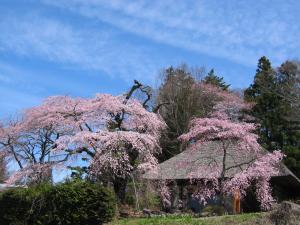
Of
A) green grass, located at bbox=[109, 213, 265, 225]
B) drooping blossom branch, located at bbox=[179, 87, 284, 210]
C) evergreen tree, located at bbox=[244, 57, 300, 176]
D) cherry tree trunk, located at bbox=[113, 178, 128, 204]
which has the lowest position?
green grass, located at bbox=[109, 213, 265, 225]

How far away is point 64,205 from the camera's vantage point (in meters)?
18.2

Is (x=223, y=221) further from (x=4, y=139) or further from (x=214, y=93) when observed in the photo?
(x=214, y=93)

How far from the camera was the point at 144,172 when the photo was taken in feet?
73.7

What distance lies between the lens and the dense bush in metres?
18.1

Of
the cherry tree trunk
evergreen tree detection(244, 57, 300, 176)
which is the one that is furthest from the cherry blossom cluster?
evergreen tree detection(244, 57, 300, 176)

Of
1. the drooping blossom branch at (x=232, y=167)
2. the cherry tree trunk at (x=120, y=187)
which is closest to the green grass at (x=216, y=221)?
the cherry tree trunk at (x=120, y=187)

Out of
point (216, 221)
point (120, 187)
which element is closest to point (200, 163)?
point (120, 187)

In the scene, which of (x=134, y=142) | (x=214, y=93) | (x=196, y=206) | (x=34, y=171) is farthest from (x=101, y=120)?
(x=214, y=93)

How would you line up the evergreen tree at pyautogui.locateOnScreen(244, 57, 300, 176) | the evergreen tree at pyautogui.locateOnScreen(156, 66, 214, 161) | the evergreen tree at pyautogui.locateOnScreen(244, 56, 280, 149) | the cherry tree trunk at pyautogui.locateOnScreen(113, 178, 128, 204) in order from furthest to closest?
the evergreen tree at pyautogui.locateOnScreen(156, 66, 214, 161) → the evergreen tree at pyautogui.locateOnScreen(244, 56, 280, 149) → the evergreen tree at pyautogui.locateOnScreen(244, 57, 300, 176) → the cherry tree trunk at pyautogui.locateOnScreen(113, 178, 128, 204)

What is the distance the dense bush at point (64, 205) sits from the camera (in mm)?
18125

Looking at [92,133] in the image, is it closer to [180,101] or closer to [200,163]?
[200,163]

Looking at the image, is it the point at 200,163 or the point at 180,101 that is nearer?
the point at 200,163

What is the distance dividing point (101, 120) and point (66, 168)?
2.60 meters

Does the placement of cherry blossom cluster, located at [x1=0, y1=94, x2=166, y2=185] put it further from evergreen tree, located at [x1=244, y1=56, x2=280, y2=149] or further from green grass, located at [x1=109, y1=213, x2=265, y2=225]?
evergreen tree, located at [x1=244, y1=56, x2=280, y2=149]
